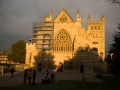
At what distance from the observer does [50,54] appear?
56.6 meters

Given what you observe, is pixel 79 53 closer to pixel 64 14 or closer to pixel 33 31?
pixel 64 14

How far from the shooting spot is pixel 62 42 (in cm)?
5756

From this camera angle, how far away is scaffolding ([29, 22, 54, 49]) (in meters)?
60.1

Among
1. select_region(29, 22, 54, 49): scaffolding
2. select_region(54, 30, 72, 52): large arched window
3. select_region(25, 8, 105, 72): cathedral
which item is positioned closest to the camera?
select_region(25, 8, 105, 72): cathedral

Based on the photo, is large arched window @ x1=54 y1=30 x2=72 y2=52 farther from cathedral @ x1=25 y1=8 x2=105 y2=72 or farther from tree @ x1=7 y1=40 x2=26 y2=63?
tree @ x1=7 y1=40 x2=26 y2=63

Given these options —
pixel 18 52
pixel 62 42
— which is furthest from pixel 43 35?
pixel 18 52

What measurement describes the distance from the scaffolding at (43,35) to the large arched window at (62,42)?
90.4 inches

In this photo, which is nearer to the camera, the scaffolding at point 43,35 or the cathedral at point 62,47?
the cathedral at point 62,47


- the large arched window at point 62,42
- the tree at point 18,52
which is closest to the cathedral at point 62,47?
the large arched window at point 62,42

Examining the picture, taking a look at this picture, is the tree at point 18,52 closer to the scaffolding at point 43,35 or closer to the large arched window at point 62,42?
the scaffolding at point 43,35

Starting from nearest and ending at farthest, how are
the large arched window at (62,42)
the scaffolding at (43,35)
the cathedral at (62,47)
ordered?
1. the cathedral at (62,47)
2. the large arched window at (62,42)
3. the scaffolding at (43,35)

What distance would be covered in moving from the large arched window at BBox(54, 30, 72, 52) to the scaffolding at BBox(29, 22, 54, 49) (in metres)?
2.30

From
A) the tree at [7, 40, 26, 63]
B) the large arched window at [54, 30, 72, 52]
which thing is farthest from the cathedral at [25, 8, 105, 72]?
the tree at [7, 40, 26, 63]

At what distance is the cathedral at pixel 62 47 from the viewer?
5434 cm
